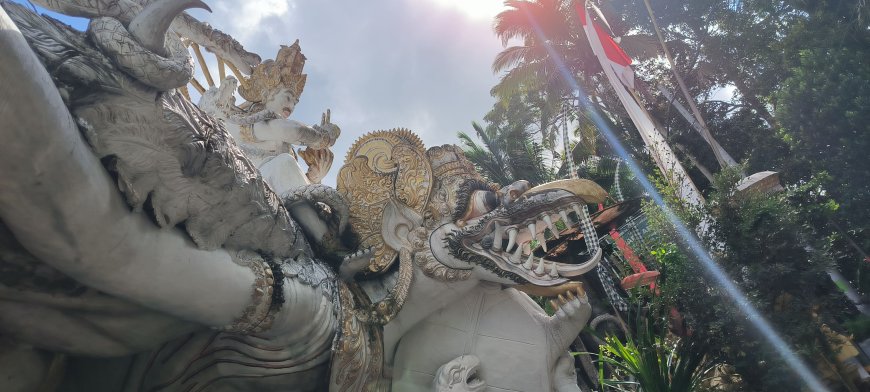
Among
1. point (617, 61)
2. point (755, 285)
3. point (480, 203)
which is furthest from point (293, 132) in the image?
point (617, 61)

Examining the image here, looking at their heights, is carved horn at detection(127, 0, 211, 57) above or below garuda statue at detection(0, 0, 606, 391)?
above

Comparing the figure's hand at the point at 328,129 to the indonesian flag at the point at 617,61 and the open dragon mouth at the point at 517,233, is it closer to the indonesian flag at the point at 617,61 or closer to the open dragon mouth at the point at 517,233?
the open dragon mouth at the point at 517,233

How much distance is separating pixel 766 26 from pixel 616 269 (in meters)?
7.08

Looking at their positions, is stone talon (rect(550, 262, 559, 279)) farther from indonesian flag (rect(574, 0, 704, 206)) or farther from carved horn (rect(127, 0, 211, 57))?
indonesian flag (rect(574, 0, 704, 206))

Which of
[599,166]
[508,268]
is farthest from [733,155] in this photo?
[508,268]

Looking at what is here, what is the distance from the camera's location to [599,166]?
12.2m

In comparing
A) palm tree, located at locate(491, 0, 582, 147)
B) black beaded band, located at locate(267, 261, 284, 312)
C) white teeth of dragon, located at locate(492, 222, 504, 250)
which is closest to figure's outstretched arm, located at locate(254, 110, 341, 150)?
white teeth of dragon, located at locate(492, 222, 504, 250)

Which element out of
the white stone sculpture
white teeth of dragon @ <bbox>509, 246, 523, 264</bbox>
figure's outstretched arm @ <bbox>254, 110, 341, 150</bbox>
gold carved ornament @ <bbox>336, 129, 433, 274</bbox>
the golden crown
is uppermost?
the golden crown

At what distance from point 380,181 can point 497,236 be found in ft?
2.38

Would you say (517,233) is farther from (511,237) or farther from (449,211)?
(449,211)

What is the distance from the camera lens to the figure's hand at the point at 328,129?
3.62 metres

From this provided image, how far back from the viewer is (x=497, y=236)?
2.87 m

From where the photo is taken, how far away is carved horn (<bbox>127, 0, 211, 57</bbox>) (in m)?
1.62

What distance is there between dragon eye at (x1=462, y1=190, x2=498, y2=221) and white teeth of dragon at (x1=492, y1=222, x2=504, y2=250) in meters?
0.14
